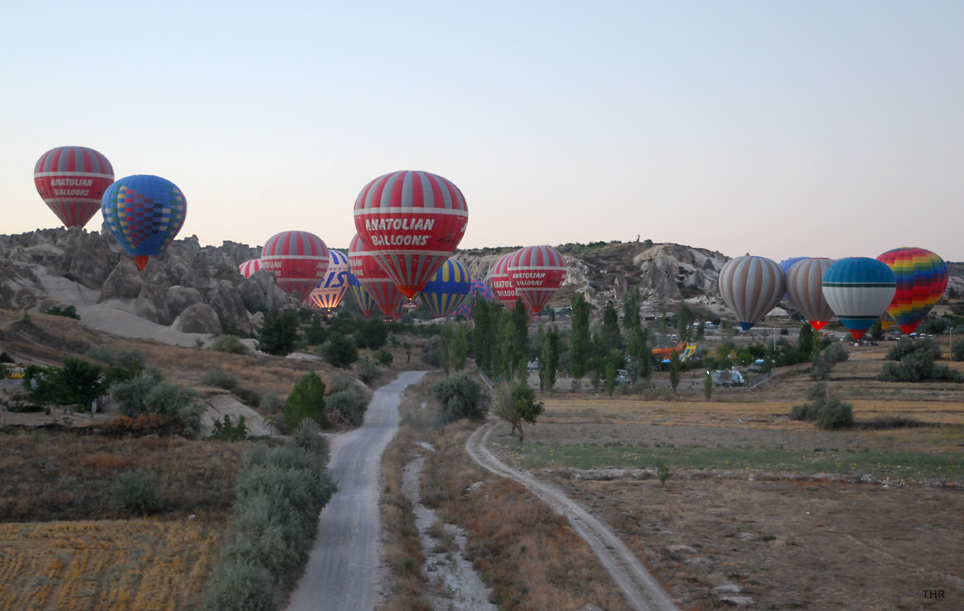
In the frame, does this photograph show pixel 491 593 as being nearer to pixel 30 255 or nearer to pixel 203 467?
pixel 203 467

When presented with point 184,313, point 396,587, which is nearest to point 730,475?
point 396,587

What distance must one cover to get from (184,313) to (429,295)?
57.2ft

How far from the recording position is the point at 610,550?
16422 mm

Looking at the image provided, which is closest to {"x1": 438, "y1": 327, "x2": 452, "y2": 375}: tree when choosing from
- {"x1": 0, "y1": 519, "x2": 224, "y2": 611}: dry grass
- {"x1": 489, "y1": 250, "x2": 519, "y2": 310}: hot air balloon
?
{"x1": 489, "y1": 250, "x2": 519, "y2": 310}: hot air balloon

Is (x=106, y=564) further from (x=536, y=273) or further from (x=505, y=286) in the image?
(x=505, y=286)

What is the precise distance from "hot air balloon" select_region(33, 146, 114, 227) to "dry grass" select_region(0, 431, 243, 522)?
46.0m

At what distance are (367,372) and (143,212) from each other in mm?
17842

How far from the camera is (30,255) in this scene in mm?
73812

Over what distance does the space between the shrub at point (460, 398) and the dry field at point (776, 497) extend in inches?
98.5

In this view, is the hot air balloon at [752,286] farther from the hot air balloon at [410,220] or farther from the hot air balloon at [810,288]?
the hot air balloon at [410,220]

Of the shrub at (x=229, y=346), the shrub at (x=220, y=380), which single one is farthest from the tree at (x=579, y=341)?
the shrub at (x=220, y=380)

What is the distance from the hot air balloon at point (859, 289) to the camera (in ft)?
131

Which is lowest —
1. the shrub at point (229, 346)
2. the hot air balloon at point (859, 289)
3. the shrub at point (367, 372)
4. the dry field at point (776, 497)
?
the dry field at point (776, 497)

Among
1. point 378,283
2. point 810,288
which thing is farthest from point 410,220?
point 810,288
